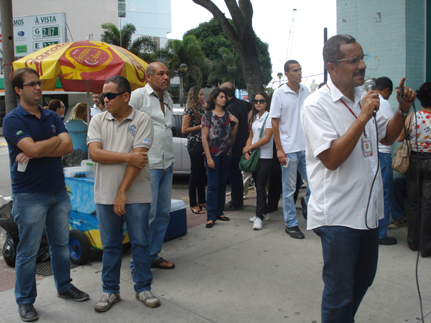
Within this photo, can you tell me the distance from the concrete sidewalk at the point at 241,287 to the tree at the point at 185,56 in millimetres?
34942

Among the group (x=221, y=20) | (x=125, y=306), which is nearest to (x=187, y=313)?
(x=125, y=306)

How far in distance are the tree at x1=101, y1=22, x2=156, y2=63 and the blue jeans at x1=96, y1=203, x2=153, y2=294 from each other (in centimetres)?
3332

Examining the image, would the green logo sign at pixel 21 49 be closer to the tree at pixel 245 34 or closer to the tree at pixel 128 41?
the tree at pixel 245 34

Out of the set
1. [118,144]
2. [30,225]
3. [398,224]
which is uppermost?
[118,144]

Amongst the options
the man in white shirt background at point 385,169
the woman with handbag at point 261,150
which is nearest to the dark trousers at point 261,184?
the woman with handbag at point 261,150

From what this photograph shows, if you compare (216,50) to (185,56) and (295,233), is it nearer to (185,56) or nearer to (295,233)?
(185,56)

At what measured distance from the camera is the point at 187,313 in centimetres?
312

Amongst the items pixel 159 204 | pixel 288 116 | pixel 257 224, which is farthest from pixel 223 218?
pixel 159 204

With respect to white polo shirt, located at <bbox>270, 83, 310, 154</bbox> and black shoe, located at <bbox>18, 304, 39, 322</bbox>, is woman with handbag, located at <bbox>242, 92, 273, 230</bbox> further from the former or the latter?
black shoe, located at <bbox>18, 304, 39, 322</bbox>

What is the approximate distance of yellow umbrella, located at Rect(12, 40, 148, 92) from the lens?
4852 mm

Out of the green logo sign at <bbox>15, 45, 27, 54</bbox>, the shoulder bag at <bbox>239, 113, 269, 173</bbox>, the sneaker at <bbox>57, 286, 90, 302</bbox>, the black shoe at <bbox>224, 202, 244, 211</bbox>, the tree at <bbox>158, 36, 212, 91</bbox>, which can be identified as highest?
the tree at <bbox>158, 36, 212, 91</bbox>

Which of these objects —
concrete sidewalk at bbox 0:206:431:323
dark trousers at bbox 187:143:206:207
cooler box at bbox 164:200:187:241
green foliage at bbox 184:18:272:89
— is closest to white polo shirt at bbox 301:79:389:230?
concrete sidewalk at bbox 0:206:431:323

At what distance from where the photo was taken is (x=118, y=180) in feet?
10.4

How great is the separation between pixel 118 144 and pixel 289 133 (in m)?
2.45
